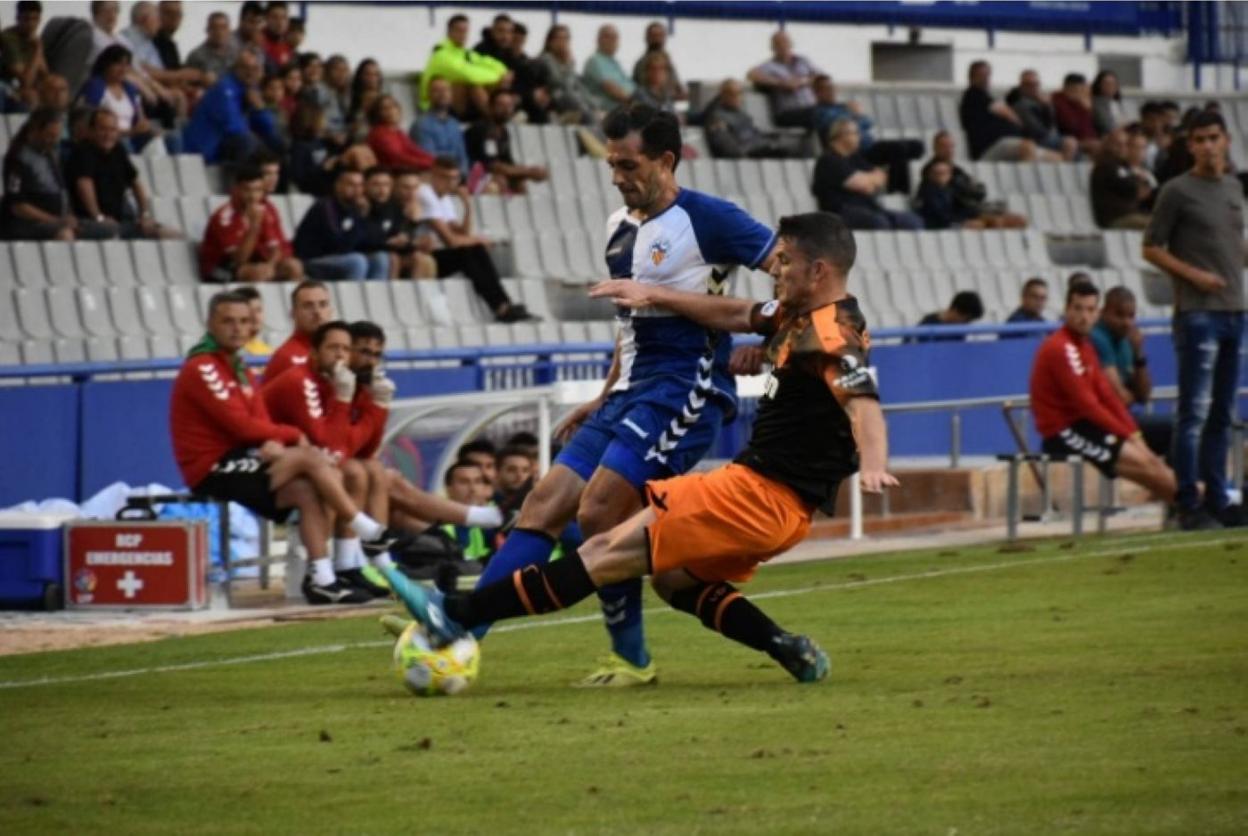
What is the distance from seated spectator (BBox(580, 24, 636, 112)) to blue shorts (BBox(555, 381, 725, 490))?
15.4 meters

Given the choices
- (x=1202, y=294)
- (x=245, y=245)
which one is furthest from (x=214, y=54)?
(x=1202, y=294)

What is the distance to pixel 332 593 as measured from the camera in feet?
45.3

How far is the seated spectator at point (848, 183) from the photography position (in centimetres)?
2414

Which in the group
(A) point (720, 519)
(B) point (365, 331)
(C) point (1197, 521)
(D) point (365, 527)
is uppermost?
(B) point (365, 331)

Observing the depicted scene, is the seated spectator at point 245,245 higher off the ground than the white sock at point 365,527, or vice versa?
the seated spectator at point 245,245

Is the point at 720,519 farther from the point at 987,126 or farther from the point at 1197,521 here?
the point at 987,126

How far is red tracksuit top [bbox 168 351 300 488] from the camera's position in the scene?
1363cm

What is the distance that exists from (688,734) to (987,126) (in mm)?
20669

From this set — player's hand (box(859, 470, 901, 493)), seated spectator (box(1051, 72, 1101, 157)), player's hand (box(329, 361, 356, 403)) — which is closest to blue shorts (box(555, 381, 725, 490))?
player's hand (box(859, 470, 901, 493))

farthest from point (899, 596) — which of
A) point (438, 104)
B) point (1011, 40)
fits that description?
point (1011, 40)

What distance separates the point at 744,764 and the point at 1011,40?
1045 inches

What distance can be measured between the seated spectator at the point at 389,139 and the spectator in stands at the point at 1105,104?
10538 mm

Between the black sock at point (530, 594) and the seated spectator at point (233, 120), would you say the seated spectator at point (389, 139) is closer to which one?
the seated spectator at point (233, 120)

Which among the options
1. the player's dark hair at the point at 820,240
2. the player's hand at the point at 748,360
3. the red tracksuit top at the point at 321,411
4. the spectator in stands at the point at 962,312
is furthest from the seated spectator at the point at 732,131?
the player's dark hair at the point at 820,240
